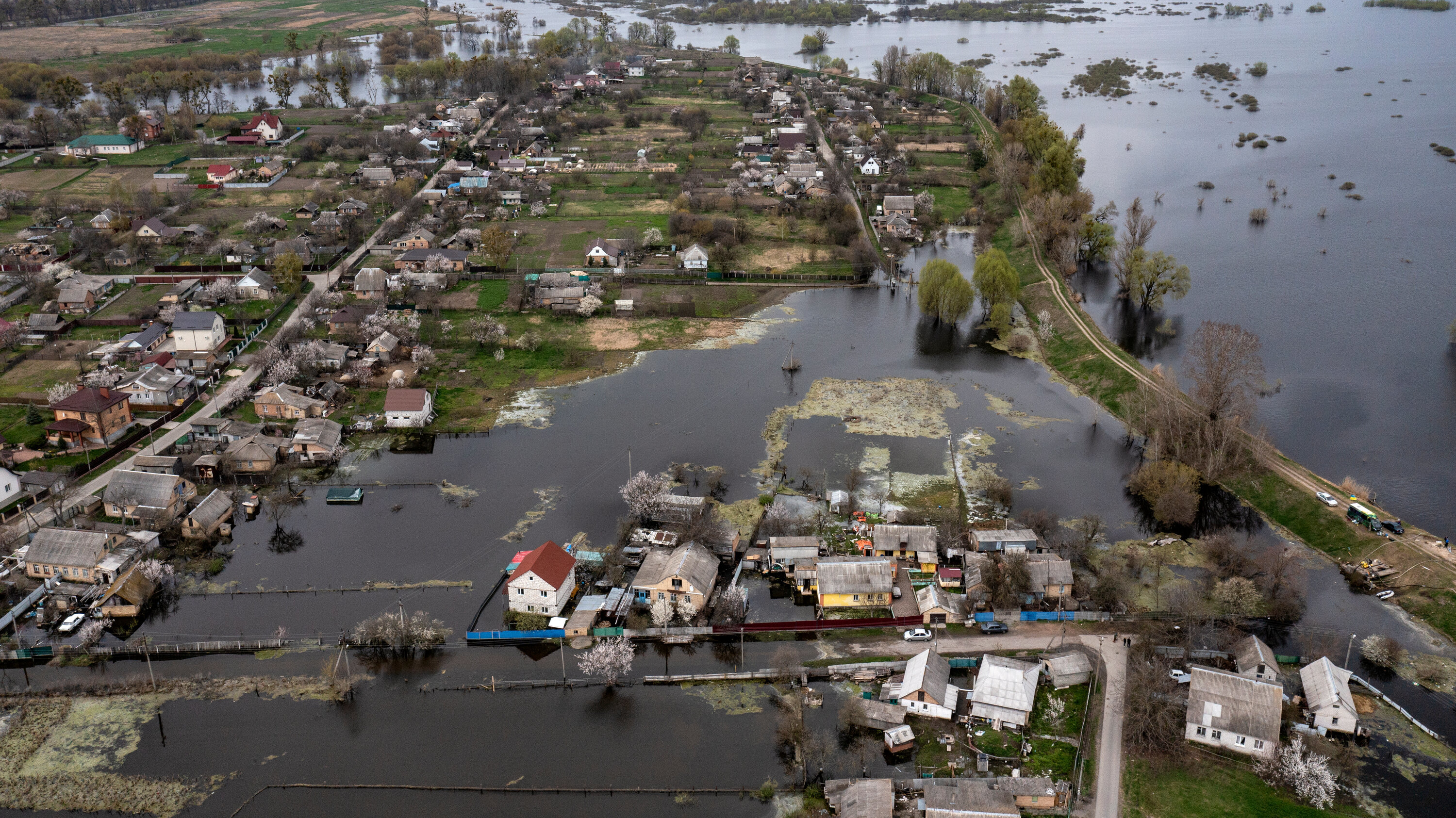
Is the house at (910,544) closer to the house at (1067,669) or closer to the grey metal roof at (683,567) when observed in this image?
the grey metal roof at (683,567)

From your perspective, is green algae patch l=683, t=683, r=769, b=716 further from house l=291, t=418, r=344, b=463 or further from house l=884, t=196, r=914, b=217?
house l=884, t=196, r=914, b=217

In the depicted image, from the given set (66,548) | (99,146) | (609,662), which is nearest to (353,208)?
(99,146)

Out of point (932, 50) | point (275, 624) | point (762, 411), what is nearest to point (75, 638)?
point (275, 624)

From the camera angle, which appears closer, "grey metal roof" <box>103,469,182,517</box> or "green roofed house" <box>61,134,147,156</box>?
"grey metal roof" <box>103,469,182,517</box>

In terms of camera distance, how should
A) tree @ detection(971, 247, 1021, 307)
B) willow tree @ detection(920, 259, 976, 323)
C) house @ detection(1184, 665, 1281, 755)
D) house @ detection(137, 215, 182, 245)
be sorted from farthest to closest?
1. house @ detection(137, 215, 182, 245)
2. tree @ detection(971, 247, 1021, 307)
3. willow tree @ detection(920, 259, 976, 323)
4. house @ detection(1184, 665, 1281, 755)

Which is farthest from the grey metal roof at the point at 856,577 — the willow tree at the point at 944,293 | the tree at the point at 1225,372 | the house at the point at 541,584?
the willow tree at the point at 944,293

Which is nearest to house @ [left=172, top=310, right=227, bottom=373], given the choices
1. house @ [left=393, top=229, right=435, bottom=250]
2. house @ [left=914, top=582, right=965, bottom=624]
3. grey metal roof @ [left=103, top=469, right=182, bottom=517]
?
grey metal roof @ [left=103, top=469, right=182, bottom=517]
